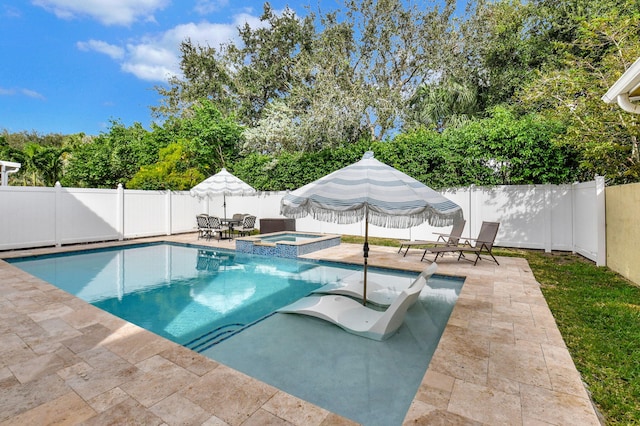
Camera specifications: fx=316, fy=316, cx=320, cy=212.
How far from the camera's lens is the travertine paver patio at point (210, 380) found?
2.38m

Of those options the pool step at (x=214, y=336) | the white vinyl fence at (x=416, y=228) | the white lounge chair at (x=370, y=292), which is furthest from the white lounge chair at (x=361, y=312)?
the white vinyl fence at (x=416, y=228)

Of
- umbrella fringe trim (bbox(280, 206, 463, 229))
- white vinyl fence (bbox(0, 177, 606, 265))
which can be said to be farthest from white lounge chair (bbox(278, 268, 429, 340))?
white vinyl fence (bbox(0, 177, 606, 265))

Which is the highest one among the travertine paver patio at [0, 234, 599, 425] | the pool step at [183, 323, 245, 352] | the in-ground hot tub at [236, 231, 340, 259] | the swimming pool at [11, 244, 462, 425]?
the in-ground hot tub at [236, 231, 340, 259]

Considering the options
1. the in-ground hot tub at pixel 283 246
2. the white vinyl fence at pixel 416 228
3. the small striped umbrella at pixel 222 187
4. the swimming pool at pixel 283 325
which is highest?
the small striped umbrella at pixel 222 187

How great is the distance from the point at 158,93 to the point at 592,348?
30341 mm

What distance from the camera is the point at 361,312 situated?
469 centimetres

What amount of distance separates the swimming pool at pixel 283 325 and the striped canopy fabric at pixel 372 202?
61.7 inches

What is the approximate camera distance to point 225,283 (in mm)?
7000

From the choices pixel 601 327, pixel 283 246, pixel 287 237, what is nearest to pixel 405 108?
pixel 287 237

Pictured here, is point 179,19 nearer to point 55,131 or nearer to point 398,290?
point 55,131

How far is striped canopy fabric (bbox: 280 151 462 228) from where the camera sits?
13.0 feet

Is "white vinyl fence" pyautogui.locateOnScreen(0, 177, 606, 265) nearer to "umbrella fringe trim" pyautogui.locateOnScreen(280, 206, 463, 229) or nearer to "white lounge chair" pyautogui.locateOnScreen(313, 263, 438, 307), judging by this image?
"white lounge chair" pyautogui.locateOnScreen(313, 263, 438, 307)

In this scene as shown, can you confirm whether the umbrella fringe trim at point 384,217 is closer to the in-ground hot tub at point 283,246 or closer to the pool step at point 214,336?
the pool step at point 214,336

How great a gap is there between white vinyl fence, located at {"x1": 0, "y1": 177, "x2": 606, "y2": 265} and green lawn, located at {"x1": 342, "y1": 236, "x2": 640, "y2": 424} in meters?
1.71
